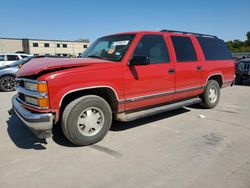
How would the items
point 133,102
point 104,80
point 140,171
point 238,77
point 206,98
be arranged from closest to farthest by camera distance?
point 140,171, point 104,80, point 133,102, point 206,98, point 238,77

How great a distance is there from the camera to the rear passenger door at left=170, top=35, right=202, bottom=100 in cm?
541

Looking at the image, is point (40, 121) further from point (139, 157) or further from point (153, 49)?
point (153, 49)

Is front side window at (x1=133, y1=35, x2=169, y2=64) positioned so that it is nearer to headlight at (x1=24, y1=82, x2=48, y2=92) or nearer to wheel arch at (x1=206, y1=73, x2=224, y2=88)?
headlight at (x1=24, y1=82, x2=48, y2=92)

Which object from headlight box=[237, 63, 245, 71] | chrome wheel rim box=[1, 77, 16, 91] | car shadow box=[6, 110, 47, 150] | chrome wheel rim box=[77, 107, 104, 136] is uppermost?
headlight box=[237, 63, 245, 71]

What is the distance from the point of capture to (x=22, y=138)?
4.53 m

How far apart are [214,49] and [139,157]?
4.29m

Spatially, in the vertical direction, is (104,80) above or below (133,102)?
above

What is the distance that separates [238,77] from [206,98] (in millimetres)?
6260

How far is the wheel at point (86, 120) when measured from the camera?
3879 mm

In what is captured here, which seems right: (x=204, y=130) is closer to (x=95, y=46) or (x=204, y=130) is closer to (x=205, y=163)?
(x=205, y=163)

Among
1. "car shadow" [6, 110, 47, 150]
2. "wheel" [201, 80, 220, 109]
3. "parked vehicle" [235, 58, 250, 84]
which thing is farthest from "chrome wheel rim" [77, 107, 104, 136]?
"parked vehicle" [235, 58, 250, 84]

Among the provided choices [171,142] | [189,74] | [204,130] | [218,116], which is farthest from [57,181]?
[218,116]

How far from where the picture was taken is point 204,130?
16.0 ft

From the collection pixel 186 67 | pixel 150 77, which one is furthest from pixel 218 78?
pixel 150 77
